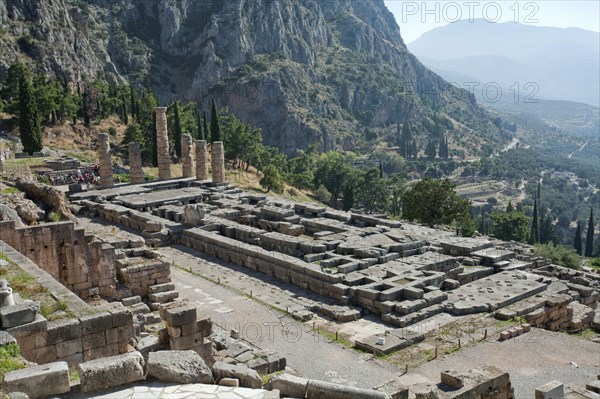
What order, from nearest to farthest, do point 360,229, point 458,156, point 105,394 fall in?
point 105,394 < point 360,229 < point 458,156

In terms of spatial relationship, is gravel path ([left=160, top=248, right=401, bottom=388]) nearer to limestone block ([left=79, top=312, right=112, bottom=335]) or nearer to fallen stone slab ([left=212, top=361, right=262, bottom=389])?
limestone block ([left=79, top=312, right=112, bottom=335])

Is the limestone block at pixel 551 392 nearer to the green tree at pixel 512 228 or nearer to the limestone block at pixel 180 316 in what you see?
the limestone block at pixel 180 316

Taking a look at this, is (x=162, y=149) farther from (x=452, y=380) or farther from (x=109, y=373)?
(x=109, y=373)

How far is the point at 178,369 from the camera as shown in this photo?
7883 millimetres

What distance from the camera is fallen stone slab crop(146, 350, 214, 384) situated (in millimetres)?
7832

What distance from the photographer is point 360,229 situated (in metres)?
29.3

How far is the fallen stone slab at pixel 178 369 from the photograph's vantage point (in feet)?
25.7

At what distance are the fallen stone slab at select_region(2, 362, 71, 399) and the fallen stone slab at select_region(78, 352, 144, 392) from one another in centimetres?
24

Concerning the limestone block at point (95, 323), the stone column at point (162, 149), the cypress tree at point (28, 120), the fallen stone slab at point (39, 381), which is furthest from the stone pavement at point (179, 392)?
the cypress tree at point (28, 120)

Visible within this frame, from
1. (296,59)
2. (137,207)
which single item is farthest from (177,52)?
(137,207)

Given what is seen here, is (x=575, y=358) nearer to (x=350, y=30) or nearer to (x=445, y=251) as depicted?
(x=445, y=251)

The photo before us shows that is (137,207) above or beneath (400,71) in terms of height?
beneath

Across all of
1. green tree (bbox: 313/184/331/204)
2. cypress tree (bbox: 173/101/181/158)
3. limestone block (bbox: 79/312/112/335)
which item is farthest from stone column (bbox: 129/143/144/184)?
limestone block (bbox: 79/312/112/335)

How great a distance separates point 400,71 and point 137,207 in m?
163
